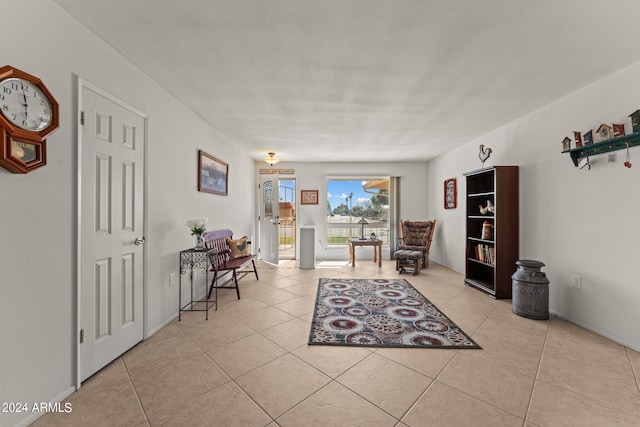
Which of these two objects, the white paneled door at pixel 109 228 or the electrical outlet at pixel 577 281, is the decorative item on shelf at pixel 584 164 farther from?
the white paneled door at pixel 109 228

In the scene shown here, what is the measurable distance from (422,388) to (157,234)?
8.92 feet

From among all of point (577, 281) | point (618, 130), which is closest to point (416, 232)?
point (577, 281)

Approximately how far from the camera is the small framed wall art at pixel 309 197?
21.7ft

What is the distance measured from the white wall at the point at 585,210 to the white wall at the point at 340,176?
8.97 ft

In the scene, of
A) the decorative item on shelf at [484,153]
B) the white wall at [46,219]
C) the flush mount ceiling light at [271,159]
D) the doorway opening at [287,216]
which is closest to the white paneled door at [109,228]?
the white wall at [46,219]

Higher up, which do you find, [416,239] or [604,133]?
[604,133]

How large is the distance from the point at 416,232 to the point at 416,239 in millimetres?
161

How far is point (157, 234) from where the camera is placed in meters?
2.62

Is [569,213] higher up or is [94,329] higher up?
[569,213]

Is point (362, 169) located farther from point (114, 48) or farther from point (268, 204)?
point (114, 48)

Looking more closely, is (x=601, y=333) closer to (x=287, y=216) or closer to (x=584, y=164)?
(x=584, y=164)

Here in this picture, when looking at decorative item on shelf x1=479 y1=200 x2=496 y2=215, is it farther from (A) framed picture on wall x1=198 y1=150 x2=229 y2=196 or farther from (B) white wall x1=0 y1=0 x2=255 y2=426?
(B) white wall x1=0 y1=0 x2=255 y2=426

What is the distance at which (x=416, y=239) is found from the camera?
5688 mm

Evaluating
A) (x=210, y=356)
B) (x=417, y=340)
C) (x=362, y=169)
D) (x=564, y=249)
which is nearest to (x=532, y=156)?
(x=564, y=249)
